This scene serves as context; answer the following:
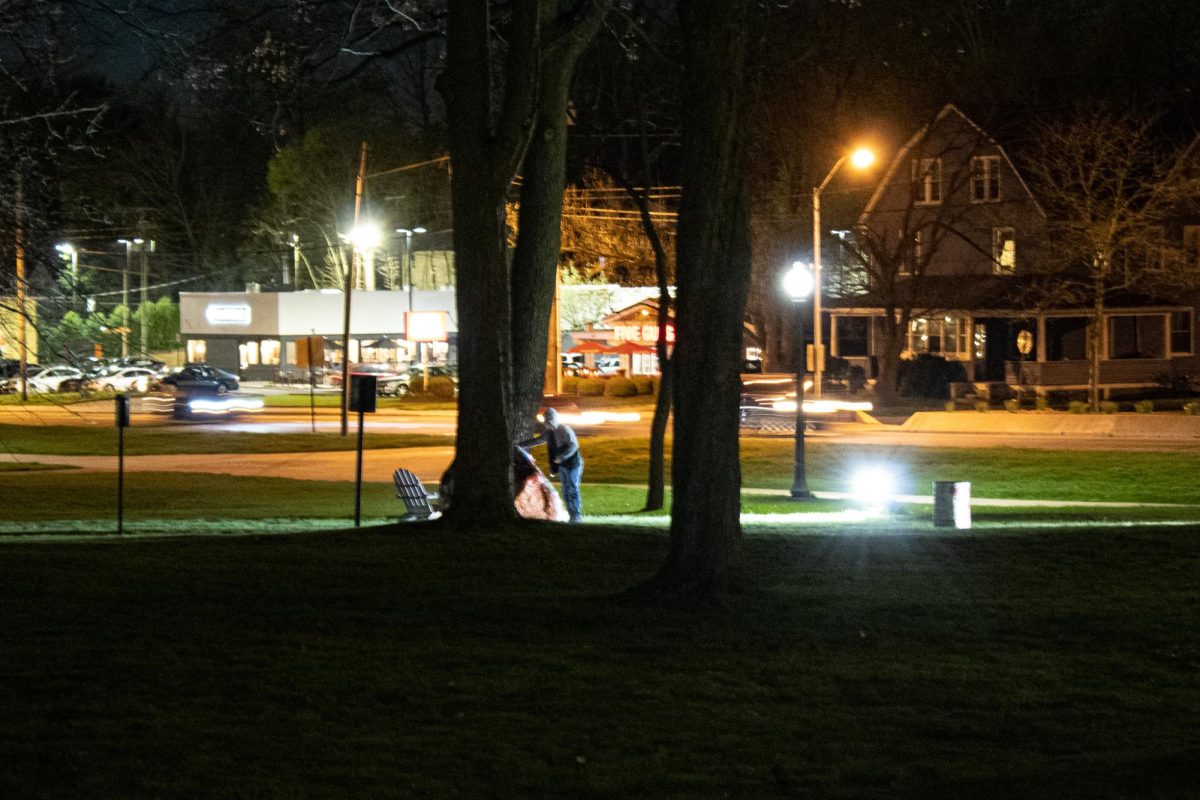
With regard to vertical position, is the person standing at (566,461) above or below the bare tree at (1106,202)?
below

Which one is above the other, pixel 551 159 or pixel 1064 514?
pixel 551 159

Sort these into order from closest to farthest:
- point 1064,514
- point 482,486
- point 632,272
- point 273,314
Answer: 1. point 482,486
2. point 1064,514
3. point 632,272
4. point 273,314

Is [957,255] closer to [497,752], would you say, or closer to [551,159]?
[551,159]

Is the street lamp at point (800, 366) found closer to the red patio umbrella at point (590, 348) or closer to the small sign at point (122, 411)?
the small sign at point (122, 411)

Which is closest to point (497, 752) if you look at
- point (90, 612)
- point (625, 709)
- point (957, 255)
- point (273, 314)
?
point (625, 709)

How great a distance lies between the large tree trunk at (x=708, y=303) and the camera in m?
11.6

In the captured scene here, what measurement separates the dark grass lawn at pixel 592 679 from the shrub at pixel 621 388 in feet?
167

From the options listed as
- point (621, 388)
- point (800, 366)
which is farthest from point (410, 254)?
point (800, 366)

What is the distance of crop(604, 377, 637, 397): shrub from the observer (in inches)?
2571

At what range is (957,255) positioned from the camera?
62.2 metres

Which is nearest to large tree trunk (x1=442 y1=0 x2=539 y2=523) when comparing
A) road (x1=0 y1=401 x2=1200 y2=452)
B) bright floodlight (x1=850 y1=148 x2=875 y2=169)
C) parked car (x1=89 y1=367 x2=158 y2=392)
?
bright floodlight (x1=850 y1=148 x2=875 y2=169)

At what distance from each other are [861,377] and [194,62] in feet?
163

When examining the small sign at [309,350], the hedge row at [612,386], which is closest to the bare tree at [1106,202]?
the hedge row at [612,386]

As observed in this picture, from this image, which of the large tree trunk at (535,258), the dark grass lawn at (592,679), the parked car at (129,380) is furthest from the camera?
the parked car at (129,380)
